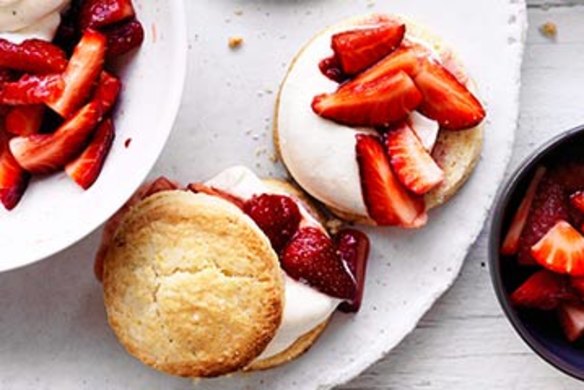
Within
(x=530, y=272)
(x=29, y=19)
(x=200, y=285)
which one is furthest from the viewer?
A: (x=530, y=272)

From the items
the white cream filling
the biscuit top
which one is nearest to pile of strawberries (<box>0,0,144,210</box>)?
the biscuit top

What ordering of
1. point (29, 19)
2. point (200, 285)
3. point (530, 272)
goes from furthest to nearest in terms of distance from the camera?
point (530, 272), point (200, 285), point (29, 19)

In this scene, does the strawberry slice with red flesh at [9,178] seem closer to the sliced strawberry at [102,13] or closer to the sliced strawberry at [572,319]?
the sliced strawberry at [102,13]

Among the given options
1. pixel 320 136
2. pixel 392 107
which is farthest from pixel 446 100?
pixel 320 136

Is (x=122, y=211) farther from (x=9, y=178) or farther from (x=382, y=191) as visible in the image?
(x=382, y=191)

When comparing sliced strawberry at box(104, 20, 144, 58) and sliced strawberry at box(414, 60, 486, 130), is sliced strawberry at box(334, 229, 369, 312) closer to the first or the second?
sliced strawberry at box(414, 60, 486, 130)

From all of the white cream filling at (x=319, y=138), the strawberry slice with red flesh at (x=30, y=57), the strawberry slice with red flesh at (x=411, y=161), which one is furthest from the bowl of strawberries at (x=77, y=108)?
the strawberry slice with red flesh at (x=411, y=161)

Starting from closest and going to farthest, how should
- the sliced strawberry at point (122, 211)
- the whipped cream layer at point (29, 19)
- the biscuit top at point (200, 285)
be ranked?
the whipped cream layer at point (29, 19) < the biscuit top at point (200, 285) < the sliced strawberry at point (122, 211)
